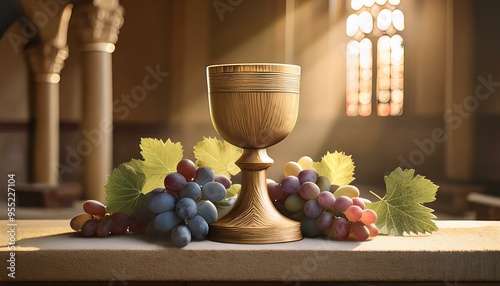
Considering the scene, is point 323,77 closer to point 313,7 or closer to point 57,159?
point 313,7

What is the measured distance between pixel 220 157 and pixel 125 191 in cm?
16

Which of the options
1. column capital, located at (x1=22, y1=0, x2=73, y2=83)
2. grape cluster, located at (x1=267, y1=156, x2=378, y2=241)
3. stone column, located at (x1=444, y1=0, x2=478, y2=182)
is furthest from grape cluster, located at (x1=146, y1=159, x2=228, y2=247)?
stone column, located at (x1=444, y1=0, x2=478, y2=182)

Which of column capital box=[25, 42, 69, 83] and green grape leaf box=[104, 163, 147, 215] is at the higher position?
column capital box=[25, 42, 69, 83]

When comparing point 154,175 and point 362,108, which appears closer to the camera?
point 154,175

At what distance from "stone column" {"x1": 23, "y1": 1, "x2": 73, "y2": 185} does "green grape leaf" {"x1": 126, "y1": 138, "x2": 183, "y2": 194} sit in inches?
268

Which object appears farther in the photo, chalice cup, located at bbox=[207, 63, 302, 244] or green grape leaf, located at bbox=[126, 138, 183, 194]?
green grape leaf, located at bbox=[126, 138, 183, 194]

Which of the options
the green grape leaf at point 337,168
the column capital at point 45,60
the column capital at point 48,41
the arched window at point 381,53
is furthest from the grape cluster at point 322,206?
the arched window at point 381,53

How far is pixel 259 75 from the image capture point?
768mm

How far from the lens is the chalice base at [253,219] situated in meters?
0.80

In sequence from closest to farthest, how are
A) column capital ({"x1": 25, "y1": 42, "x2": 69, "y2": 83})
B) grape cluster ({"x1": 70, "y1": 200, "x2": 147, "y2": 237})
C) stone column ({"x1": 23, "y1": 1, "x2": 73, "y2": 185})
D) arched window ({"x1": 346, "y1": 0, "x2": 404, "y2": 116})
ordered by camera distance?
grape cluster ({"x1": 70, "y1": 200, "x2": 147, "y2": 237})
stone column ({"x1": 23, "y1": 1, "x2": 73, "y2": 185})
column capital ({"x1": 25, "y1": 42, "x2": 69, "y2": 83})
arched window ({"x1": 346, "y1": 0, "x2": 404, "y2": 116})

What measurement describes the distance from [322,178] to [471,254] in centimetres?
24

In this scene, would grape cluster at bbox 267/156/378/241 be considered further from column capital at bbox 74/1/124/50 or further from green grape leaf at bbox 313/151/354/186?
column capital at bbox 74/1/124/50

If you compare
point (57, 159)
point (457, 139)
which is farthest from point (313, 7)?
point (57, 159)

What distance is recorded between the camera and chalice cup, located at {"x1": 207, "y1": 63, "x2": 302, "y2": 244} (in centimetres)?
77
